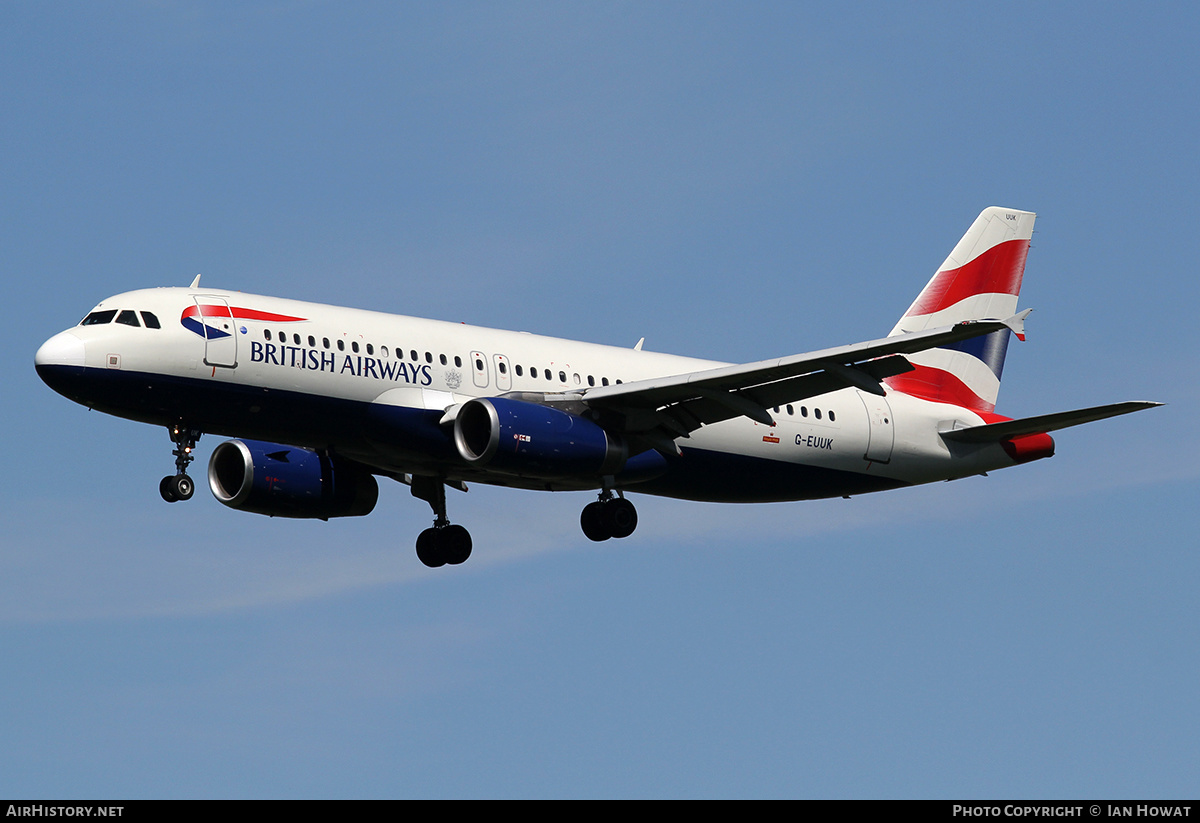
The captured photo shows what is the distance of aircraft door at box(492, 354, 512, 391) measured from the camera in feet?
136

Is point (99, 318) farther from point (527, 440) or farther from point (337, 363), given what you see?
point (527, 440)

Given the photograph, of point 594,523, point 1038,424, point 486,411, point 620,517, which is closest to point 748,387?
point 620,517

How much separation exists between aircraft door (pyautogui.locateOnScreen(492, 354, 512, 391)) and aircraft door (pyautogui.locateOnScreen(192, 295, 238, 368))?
616cm

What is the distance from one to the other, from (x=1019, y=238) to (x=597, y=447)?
1744 centimetres

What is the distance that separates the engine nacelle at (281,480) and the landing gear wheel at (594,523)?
19.5ft

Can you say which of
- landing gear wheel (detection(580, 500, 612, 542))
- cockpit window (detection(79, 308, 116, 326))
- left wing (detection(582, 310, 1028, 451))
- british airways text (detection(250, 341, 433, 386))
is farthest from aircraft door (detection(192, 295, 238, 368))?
landing gear wheel (detection(580, 500, 612, 542))

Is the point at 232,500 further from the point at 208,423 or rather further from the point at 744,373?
the point at 744,373

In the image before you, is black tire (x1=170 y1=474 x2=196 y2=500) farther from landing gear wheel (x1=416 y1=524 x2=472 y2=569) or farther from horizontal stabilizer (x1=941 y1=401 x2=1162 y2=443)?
horizontal stabilizer (x1=941 y1=401 x2=1162 y2=443)

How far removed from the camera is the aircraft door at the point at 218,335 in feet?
125

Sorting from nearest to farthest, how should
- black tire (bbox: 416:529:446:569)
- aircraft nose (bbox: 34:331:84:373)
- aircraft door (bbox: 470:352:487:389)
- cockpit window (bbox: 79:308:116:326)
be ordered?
aircraft nose (bbox: 34:331:84:373) → cockpit window (bbox: 79:308:116:326) → aircraft door (bbox: 470:352:487:389) → black tire (bbox: 416:529:446:569)

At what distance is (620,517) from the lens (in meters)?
42.4

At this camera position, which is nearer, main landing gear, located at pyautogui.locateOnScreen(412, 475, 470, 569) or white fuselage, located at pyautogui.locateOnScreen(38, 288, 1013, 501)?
white fuselage, located at pyautogui.locateOnScreen(38, 288, 1013, 501)

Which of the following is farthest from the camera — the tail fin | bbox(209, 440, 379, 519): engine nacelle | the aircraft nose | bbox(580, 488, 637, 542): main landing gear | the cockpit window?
the tail fin

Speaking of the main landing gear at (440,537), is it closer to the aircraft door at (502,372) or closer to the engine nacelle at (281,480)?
the engine nacelle at (281,480)
